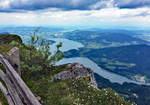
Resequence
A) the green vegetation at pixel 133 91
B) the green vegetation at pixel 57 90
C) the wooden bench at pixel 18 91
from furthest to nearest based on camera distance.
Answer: the green vegetation at pixel 133 91 → the green vegetation at pixel 57 90 → the wooden bench at pixel 18 91

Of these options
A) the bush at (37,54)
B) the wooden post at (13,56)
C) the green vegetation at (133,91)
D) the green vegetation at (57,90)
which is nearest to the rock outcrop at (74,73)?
the green vegetation at (57,90)

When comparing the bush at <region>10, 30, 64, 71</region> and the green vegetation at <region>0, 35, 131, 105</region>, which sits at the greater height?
the bush at <region>10, 30, 64, 71</region>

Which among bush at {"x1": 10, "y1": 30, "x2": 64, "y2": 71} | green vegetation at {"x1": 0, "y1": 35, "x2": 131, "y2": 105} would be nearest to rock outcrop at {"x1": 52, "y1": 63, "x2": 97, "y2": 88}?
green vegetation at {"x1": 0, "y1": 35, "x2": 131, "y2": 105}

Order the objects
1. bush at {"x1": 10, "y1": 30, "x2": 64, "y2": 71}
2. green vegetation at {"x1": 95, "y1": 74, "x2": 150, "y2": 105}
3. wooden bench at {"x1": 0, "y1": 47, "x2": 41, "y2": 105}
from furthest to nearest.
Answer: green vegetation at {"x1": 95, "y1": 74, "x2": 150, "y2": 105} < bush at {"x1": 10, "y1": 30, "x2": 64, "y2": 71} < wooden bench at {"x1": 0, "y1": 47, "x2": 41, "y2": 105}

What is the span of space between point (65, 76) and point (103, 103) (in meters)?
7.15

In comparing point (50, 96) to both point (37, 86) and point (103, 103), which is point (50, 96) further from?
point (103, 103)

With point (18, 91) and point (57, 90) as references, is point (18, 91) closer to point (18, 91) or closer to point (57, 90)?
point (18, 91)

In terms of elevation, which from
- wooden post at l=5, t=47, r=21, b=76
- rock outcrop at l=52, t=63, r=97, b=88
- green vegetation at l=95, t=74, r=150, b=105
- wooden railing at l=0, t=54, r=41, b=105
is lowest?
green vegetation at l=95, t=74, r=150, b=105

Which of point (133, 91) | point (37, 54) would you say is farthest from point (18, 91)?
point (133, 91)

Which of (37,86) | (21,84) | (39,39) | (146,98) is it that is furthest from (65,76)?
(146,98)

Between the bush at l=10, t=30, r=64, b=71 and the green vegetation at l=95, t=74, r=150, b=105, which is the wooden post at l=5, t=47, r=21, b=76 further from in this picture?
the green vegetation at l=95, t=74, r=150, b=105

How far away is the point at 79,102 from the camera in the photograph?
11492 millimetres

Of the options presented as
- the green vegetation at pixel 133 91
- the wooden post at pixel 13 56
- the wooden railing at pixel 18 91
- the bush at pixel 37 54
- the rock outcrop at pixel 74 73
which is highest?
the wooden post at pixel 13 56

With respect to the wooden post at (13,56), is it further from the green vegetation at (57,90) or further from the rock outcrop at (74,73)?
the rock outcrop at (74,73)
